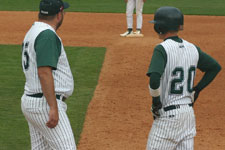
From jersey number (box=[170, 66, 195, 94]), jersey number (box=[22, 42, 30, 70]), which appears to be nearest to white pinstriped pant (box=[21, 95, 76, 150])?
jersey number (box=[22, 42, 30, 70])

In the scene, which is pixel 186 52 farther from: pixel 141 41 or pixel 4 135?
pixel 141 41

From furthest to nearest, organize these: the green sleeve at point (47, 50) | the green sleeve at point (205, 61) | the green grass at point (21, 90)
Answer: the green grass at point (21, 90) < the green sleeve at point (205, 61) < the green sleeve at point (47, 50)

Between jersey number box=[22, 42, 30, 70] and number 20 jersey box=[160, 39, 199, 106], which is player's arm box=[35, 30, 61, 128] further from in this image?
number 20 jersey box=[160, 39, 199, 106]

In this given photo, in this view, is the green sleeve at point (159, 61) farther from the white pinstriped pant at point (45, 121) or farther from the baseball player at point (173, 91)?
the white pinstriped pant at point (45, 121)

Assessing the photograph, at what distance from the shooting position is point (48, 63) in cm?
A: 420

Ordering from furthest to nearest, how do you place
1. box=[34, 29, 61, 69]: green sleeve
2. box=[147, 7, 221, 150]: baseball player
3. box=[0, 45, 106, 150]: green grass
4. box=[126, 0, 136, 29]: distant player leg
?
box=[126, 0, 136, 29]: distant player leg, box=[0, 45, 106, 150]: green grass, box=[147, 7, 221, 150]: baseball player, box=[34, 29, 61, 69]: green sleeve

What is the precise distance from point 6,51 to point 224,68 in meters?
4.86

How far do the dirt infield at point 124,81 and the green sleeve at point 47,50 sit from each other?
2477 millimetres

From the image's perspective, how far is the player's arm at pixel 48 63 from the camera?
13.8 ft

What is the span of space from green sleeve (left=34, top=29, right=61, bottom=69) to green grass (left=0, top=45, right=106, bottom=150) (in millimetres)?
2531

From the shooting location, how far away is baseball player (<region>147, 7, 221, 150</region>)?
14.6ft

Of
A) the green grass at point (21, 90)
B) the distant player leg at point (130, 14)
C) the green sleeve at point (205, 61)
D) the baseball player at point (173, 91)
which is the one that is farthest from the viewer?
the distant player leg at point (130, 14)

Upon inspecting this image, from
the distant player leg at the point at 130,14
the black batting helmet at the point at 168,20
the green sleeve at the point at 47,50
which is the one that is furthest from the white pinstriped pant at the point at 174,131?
the distant player leg at the point at 130,14

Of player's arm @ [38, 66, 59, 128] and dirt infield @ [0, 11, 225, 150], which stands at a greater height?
player's arm @ [38, 66, 59, 128]
